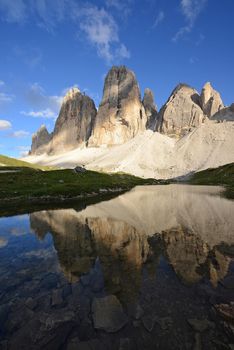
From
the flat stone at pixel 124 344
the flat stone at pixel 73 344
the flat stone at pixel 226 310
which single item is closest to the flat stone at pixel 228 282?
the flat stone at pixel 226 310

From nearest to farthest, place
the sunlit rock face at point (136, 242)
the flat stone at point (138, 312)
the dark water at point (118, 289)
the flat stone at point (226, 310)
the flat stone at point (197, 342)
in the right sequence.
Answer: the flat stone at point (197, 342) < the dark water at point (118, 289) < the flat stone at point (226, 310) < the flat stone at point (138, 312) < the sunlit rock face at point (136, 242)

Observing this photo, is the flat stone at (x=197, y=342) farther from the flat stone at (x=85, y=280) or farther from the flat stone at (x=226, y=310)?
the flat stone at (x=85, y=280)

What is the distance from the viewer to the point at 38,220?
31.0 m

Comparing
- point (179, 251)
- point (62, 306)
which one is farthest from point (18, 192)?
point (62, 306)

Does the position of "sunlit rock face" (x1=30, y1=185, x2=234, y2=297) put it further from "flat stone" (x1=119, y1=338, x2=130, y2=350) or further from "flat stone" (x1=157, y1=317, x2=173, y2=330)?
"flat stone" (x1=119, y1=338, x2=130, y2=350)

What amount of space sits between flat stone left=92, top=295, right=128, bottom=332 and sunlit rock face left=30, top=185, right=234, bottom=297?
0.96 meters

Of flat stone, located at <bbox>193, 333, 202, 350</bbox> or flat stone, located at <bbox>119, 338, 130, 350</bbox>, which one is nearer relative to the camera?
flat stone, located at <bbox>193, 333, 202, 350</bbox>

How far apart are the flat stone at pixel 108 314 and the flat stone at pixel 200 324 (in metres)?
2.41

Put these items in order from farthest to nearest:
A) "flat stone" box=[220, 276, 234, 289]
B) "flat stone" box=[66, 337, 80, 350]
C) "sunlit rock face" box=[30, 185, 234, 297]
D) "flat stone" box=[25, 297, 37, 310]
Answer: "sunlit rock face" box=[30, 185, 234, 297]
"flat stone" box=[220, 276, 234, 289]
"flat stone" box=[25, 297, 37, 310]
"flat stone" box=[66, 337, 80, 350]

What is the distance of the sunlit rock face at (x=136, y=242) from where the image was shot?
1482cm

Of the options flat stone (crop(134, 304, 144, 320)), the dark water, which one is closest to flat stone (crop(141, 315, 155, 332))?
the dark water

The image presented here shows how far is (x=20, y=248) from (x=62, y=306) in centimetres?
1056

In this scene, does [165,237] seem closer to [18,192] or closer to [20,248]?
[20,248]

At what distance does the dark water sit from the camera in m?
9.29
